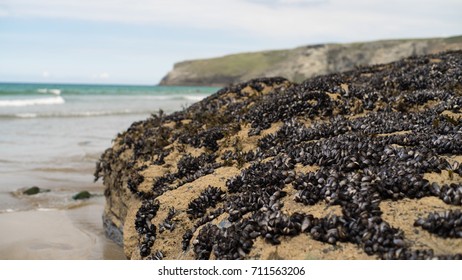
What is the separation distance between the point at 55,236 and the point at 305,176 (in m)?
6.51

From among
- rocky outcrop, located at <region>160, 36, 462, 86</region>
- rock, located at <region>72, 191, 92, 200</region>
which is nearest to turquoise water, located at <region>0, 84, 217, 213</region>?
rock, located at <region>72, 191, 92, 200</region>

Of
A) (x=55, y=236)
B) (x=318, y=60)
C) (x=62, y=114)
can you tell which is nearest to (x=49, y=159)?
(x=55, y=236)

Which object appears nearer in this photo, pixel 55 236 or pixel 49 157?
pixel 55 236

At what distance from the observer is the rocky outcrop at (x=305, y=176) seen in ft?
15.3

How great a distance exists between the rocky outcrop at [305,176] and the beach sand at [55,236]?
56cm

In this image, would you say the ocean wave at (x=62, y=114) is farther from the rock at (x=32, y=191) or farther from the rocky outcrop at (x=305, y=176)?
the rocky outcrop at (x=305, y=176)

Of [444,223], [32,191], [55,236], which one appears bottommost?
[55,236]

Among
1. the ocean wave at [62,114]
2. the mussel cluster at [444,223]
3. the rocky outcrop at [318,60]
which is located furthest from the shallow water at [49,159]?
the rocky outcrop at [318,60]

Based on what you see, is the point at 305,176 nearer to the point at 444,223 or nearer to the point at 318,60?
the point at 444,223

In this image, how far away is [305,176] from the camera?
18.6ft

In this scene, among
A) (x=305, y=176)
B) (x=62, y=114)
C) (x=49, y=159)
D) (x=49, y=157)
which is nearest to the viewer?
(x=305, y=176)

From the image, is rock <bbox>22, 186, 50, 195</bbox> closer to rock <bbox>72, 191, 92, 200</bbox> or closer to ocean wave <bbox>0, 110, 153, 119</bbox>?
rock <bbox>72, 191, 92, 200</bbox>
